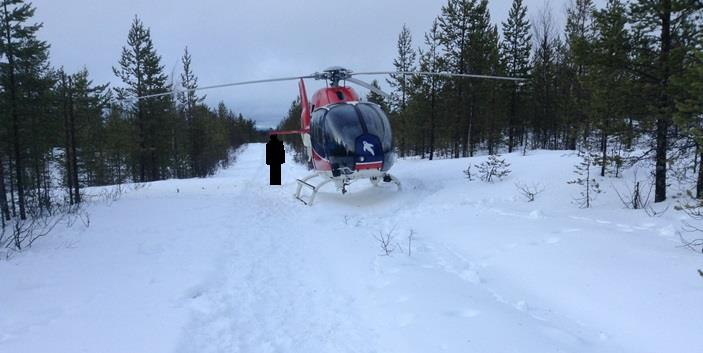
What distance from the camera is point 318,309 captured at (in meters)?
4.21

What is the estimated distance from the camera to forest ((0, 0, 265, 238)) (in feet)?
48.0

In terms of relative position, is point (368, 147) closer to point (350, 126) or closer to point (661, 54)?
point (350, 126)

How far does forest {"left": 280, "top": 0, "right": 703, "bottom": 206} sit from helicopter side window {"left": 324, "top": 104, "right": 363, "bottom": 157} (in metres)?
4.94

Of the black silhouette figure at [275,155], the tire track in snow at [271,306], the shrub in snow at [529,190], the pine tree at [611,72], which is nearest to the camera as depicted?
the tire track in snow at [271,306]

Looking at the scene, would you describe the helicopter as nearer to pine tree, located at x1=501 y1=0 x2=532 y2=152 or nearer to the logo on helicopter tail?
the logo on helicopter tail

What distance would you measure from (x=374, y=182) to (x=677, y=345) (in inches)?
365

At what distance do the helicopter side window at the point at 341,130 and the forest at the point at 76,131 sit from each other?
11.9 ft

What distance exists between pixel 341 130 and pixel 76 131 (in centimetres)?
1610

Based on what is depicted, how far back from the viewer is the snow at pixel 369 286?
3408mm

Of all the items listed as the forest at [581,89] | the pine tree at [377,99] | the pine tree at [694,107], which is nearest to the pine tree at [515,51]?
the forest at [581,89]

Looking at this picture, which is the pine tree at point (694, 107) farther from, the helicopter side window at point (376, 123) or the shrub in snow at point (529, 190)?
the helicopter side window at point (376, 123)

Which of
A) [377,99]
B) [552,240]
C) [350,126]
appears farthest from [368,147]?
[377,99]

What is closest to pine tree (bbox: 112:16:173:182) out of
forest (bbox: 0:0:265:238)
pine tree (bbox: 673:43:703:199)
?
forest (bbox: 0:0:265:238)

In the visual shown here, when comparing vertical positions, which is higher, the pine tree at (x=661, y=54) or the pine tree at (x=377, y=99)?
the pine tree at (x=377, y=99)
